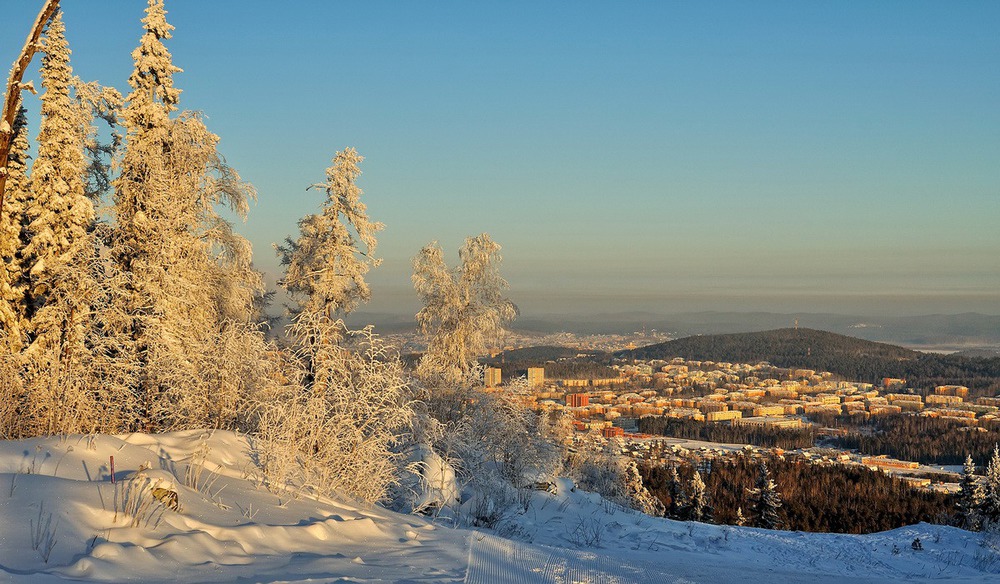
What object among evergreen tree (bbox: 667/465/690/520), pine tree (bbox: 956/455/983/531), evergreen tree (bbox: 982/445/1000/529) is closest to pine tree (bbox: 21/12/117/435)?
evergreen tree (bbox: 667/465/690/520)

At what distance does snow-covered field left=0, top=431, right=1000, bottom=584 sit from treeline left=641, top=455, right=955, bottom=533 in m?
35.5

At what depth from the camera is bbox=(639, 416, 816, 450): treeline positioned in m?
111

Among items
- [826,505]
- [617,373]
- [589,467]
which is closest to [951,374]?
[617,373]

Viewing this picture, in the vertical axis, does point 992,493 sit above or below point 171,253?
below

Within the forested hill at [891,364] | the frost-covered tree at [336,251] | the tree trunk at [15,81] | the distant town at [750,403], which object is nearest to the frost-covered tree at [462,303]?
the frost-covered tree at [336,251]

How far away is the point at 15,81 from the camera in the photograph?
490 cm

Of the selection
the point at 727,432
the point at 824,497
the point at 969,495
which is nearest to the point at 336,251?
the point at 969,495

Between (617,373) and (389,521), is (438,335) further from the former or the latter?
(617,373)

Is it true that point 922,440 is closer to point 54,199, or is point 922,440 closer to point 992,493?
point 992,493

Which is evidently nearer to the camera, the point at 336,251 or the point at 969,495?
the point at 336,251

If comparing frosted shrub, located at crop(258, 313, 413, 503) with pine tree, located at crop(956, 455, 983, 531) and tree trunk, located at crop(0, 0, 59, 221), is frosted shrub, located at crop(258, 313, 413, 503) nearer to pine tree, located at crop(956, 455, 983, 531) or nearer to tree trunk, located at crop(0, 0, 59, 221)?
tree trunk, located at crop(0, 0, 59, 221)

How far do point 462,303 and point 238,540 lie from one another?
19631mm

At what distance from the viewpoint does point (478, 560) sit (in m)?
5.86

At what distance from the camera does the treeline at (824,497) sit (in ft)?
154
